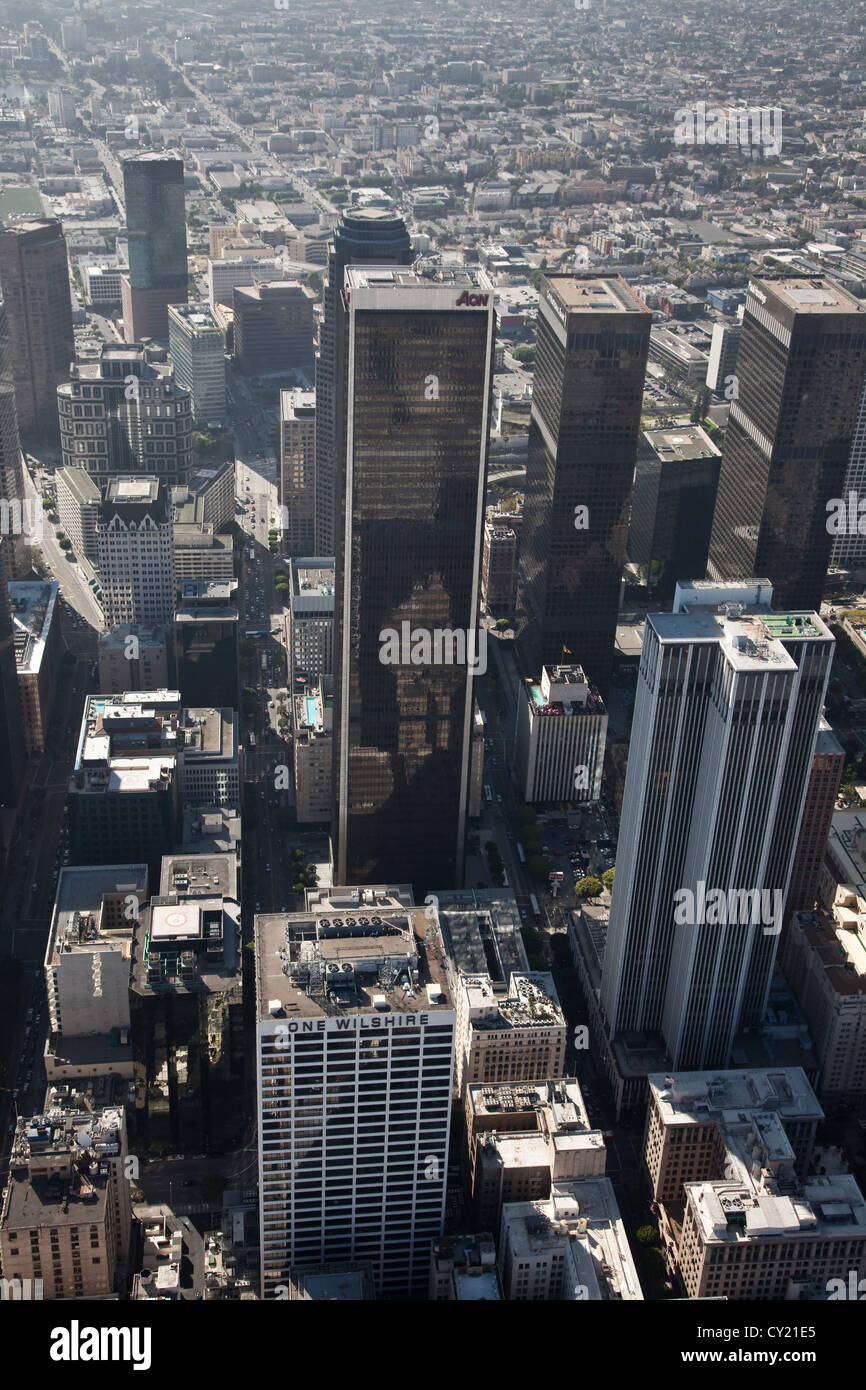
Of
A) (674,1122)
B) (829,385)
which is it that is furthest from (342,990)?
(829,385)

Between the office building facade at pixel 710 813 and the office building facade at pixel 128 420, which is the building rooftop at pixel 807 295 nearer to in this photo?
the office building facade at pixel 710 813

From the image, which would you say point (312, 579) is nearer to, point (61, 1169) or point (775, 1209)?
point (61, 1169)

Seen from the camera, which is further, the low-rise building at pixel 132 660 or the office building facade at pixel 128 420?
the office building facade at pixel 128 420

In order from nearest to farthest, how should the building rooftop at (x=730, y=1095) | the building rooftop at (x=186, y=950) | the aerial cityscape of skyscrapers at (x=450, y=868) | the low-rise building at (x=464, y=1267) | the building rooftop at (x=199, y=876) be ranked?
the low-rise building at (x=464, y=1267), the aerial cityscape of skyscrapers at (x=450, y=868), the building rooftop at (x=730, y=1095), the building rooftop at (x=186, y=950), the building rooftop at (x=199, y=876)

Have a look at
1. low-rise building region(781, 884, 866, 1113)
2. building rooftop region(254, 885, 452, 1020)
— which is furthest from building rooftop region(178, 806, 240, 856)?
low-rise building region(781, 884, 866, 1113)

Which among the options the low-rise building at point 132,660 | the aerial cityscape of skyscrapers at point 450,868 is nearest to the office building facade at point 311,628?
the aerial cityscape of skyscrapers at point 450,868

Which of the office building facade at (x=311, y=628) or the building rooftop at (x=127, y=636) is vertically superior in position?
the office building facade at (x=311, y=628)
